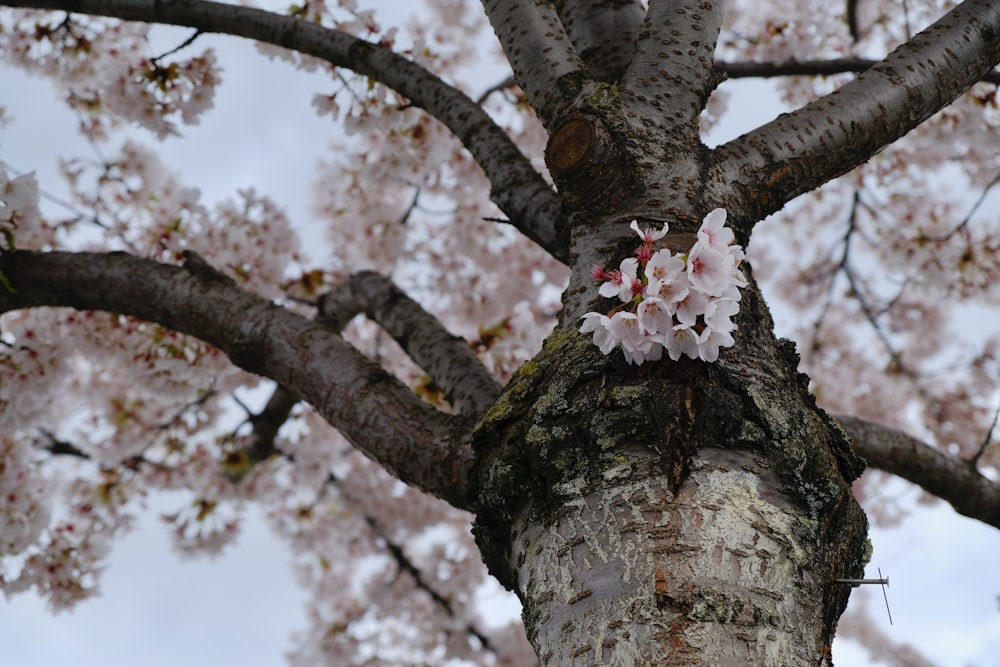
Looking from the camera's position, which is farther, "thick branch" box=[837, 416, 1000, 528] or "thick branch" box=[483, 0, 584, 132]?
"thick branch" box=[837, 416, 1000, 528]

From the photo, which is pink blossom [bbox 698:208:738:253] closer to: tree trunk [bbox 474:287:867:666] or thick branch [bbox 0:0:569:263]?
tree trunk [bbox 474:287:867:666]

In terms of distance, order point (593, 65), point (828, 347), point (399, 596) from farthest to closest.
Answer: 1. point (828, 347)
2. point (399, 596)
3. point (593, 65)

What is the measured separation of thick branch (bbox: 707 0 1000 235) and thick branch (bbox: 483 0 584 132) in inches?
15.3

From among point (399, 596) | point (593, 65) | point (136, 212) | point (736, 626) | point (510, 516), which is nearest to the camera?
point (736, 626)

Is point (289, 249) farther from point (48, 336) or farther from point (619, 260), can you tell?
point (619, 260)

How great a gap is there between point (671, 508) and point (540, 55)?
126cm

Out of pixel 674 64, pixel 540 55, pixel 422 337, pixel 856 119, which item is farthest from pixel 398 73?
pixel 856 119

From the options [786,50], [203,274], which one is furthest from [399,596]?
[786,50]

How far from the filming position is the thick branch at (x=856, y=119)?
5.67 feet

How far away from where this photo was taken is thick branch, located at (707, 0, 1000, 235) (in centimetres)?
173

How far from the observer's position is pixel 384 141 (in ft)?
13.4

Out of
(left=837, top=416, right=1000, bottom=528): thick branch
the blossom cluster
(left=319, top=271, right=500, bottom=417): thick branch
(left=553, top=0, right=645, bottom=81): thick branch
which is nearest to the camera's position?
the blossom cluster

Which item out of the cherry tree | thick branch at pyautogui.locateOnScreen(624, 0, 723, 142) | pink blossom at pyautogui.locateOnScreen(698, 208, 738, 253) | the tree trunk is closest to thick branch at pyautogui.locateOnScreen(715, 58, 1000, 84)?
the cherry tree

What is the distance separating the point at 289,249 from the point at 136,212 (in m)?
1.04
